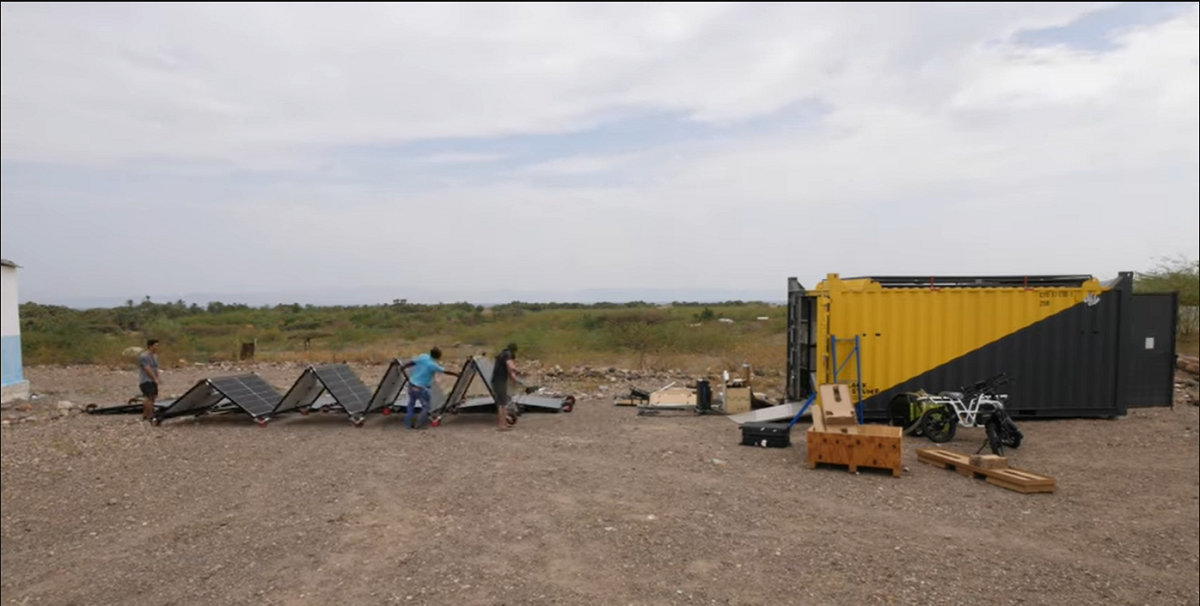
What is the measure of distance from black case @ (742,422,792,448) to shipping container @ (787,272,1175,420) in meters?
1.91

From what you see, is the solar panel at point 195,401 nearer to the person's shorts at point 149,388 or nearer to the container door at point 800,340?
the person's shorts at point 149,388

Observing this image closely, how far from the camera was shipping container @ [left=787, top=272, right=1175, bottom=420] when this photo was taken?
12039mm

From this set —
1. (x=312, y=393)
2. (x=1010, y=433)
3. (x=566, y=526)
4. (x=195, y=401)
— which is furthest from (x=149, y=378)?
(x=1010, y=433)

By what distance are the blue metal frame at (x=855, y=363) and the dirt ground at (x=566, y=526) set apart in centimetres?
130

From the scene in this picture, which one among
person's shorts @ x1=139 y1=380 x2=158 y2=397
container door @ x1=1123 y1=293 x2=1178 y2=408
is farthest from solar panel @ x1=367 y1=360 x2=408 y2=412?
container door @ x1=1123 y1=293 x2=1178 y2=408

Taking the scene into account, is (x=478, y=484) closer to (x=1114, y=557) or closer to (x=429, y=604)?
(x=429, y=604)

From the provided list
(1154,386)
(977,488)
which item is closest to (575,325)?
(1154,386)

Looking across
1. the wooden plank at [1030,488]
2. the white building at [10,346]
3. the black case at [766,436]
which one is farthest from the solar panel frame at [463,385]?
the white building at [10,346]

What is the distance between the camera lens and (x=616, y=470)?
29.7ft

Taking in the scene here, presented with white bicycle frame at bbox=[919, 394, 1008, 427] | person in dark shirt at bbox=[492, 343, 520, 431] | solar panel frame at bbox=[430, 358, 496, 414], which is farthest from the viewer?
solar panel frame at bbox=[430, 358, 496, 414]

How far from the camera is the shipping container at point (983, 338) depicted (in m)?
12.0

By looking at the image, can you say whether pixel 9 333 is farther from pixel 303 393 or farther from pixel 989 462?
pixel 989 462

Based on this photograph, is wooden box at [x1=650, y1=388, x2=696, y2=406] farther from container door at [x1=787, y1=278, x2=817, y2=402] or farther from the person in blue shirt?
the person in blue shirt

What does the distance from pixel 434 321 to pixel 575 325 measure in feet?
35.7
